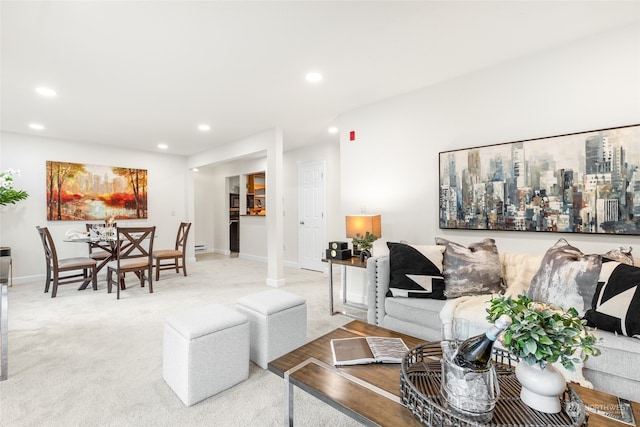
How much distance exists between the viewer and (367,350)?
4.68ft

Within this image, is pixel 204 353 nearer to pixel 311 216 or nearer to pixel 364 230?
pixel 364 230

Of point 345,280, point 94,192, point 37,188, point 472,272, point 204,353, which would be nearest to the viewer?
point 204,353

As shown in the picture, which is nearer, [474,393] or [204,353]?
[474,393]

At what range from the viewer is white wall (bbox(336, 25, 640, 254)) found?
2.14m

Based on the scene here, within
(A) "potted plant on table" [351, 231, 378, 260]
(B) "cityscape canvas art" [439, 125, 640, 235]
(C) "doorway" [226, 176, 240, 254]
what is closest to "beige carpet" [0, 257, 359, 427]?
(A) "potted plant on table" [351, 231, 378, 260]

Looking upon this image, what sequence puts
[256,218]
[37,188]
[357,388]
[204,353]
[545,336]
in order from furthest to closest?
[256,218]
[37,188]
[204,353]
[357,388]
[545,336]

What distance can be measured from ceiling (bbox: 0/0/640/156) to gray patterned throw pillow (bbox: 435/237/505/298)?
1.61 meters

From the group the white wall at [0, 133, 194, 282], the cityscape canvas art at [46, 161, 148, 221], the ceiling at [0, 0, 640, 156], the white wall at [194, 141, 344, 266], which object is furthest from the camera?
the white wall at [194, 141, 344, 266]

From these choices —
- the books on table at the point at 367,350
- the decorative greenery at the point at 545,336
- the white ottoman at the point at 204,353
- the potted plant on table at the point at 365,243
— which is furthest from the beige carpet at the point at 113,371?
the decorative greenery at the point at 545,336

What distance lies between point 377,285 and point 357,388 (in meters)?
1.34

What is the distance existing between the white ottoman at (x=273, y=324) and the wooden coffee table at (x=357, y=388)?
0.63 m

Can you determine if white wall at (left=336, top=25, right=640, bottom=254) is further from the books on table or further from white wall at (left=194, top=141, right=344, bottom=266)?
the books on table

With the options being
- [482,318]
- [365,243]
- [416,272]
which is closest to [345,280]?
[365,243]

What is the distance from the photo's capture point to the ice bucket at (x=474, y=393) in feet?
3.06
